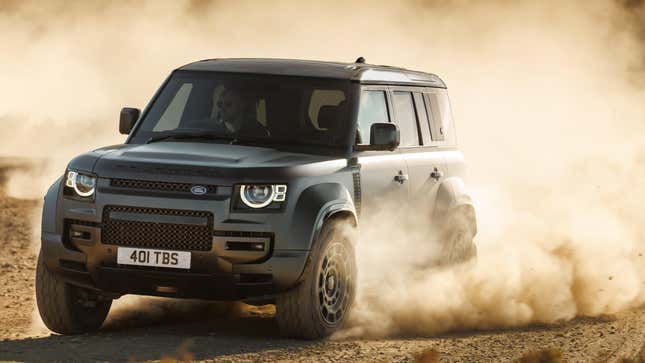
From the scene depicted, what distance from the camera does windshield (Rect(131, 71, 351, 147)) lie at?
1124 cm

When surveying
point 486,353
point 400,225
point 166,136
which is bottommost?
point 486,353

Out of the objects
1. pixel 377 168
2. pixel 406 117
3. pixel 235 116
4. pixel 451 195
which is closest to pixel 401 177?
pixel 377 168

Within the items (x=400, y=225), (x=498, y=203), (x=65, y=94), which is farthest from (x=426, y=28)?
(x=400, y=225)

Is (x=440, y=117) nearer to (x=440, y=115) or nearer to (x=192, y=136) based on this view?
(x=440, y=115)

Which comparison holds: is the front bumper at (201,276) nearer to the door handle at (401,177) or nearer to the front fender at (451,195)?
the door handle at (401,177)

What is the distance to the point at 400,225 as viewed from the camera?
1177 centimetres

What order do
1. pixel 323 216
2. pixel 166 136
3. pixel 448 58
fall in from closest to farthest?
pixel 323 216
pixel 166 136
pixel 448 58

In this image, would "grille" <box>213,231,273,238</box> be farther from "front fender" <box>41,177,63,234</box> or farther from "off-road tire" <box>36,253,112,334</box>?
"off-road tire" <box>36,253,112,334</box>

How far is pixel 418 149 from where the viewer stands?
1253 centimetres

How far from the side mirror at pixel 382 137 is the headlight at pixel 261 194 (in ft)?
4.28

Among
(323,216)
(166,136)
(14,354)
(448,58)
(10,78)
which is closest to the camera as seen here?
(14,354)

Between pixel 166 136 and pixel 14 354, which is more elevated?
pixel 166 136

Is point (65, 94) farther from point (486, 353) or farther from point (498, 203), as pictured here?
point (486, 353)

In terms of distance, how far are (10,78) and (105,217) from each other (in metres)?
30.4
